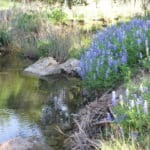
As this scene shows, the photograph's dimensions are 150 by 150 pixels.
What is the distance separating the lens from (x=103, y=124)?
750 cm

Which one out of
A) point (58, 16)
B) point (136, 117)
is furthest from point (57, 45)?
point (136, 117)

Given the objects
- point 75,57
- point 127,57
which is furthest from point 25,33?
point 127,57

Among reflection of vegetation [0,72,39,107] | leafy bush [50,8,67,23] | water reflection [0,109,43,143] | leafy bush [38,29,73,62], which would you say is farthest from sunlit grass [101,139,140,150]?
leafy bush [50,8,67,23]

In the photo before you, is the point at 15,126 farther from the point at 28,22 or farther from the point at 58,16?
the point at 58,16

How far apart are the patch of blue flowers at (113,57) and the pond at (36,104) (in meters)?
0.90

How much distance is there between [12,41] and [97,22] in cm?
689

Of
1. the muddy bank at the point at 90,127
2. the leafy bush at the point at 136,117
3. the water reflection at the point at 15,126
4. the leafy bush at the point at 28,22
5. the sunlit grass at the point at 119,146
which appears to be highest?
the leafy bush at the point at 28,22

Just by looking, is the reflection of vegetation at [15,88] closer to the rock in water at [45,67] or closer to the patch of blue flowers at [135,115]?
the rock in water at [45,67]

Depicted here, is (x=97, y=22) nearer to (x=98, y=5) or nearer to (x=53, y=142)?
(x=98, y=5)

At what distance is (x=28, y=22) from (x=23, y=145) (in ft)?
35.6

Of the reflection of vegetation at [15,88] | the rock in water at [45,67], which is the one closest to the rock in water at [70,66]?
the rock in water at [45,67]

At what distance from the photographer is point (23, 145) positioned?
7.32m

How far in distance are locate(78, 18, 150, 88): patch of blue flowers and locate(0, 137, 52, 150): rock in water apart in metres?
2.21

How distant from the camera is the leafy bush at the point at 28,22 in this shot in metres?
17.5
